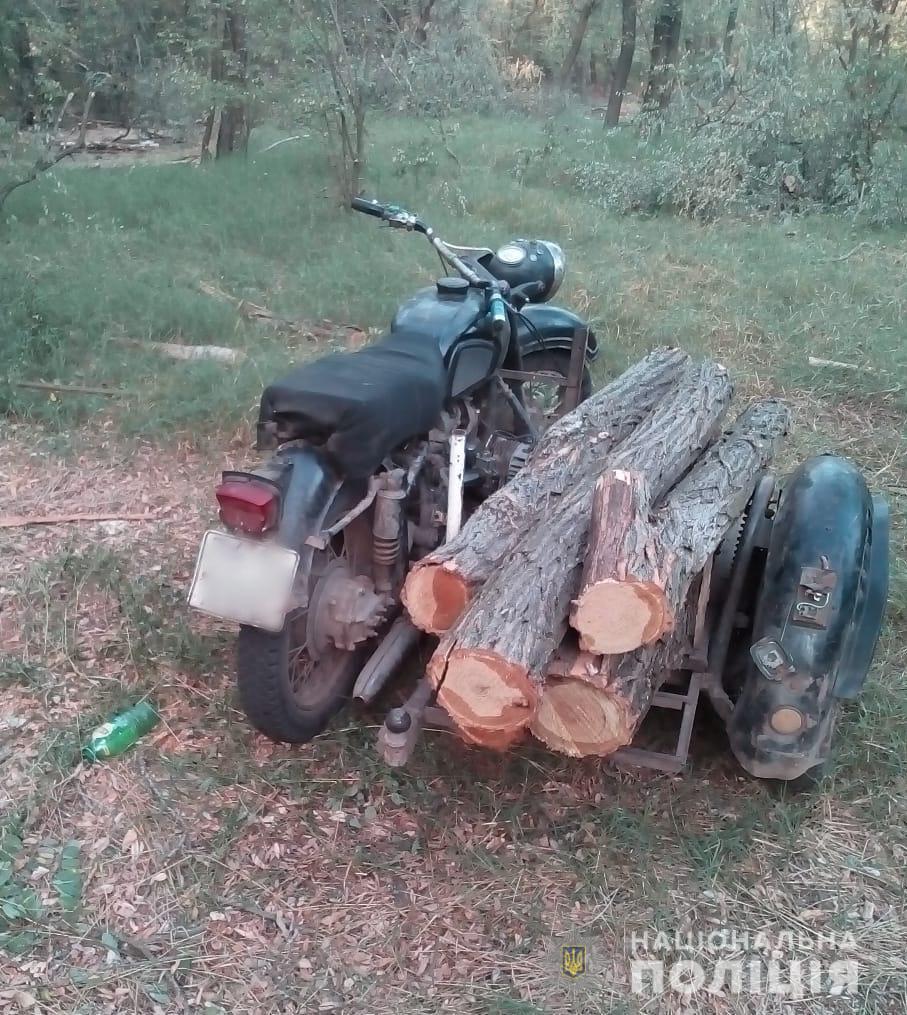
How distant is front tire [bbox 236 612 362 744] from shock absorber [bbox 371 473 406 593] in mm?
284

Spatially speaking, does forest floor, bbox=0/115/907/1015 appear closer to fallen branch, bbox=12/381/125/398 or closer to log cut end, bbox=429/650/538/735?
fallen branch, bbox=12/381/125/398

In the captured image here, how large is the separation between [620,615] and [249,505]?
3.22 feet

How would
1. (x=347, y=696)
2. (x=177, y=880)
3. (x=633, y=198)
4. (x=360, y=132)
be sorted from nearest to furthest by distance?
(x=177, y=880) → (x=347, y=696) → (x=360, y=132) → (x=633, y=198)

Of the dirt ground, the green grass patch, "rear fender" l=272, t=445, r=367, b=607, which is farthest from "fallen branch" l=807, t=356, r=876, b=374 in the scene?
"rear fender" l=272, t=445, r=367, b=607

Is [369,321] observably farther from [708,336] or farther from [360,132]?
[360,132]

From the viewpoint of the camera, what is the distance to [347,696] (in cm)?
309

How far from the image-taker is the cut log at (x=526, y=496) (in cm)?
235

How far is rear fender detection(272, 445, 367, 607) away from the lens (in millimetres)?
2586

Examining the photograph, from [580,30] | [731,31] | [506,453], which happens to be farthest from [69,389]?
[580,30]

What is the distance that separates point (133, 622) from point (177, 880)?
114 centimetres

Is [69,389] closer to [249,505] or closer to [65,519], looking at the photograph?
[65,519]

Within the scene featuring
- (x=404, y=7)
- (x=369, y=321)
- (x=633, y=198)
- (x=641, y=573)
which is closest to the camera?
(x=641, y=573)

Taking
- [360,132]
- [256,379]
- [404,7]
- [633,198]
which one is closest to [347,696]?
[256,379]

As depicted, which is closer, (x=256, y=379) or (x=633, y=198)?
(x=256, y=379)
